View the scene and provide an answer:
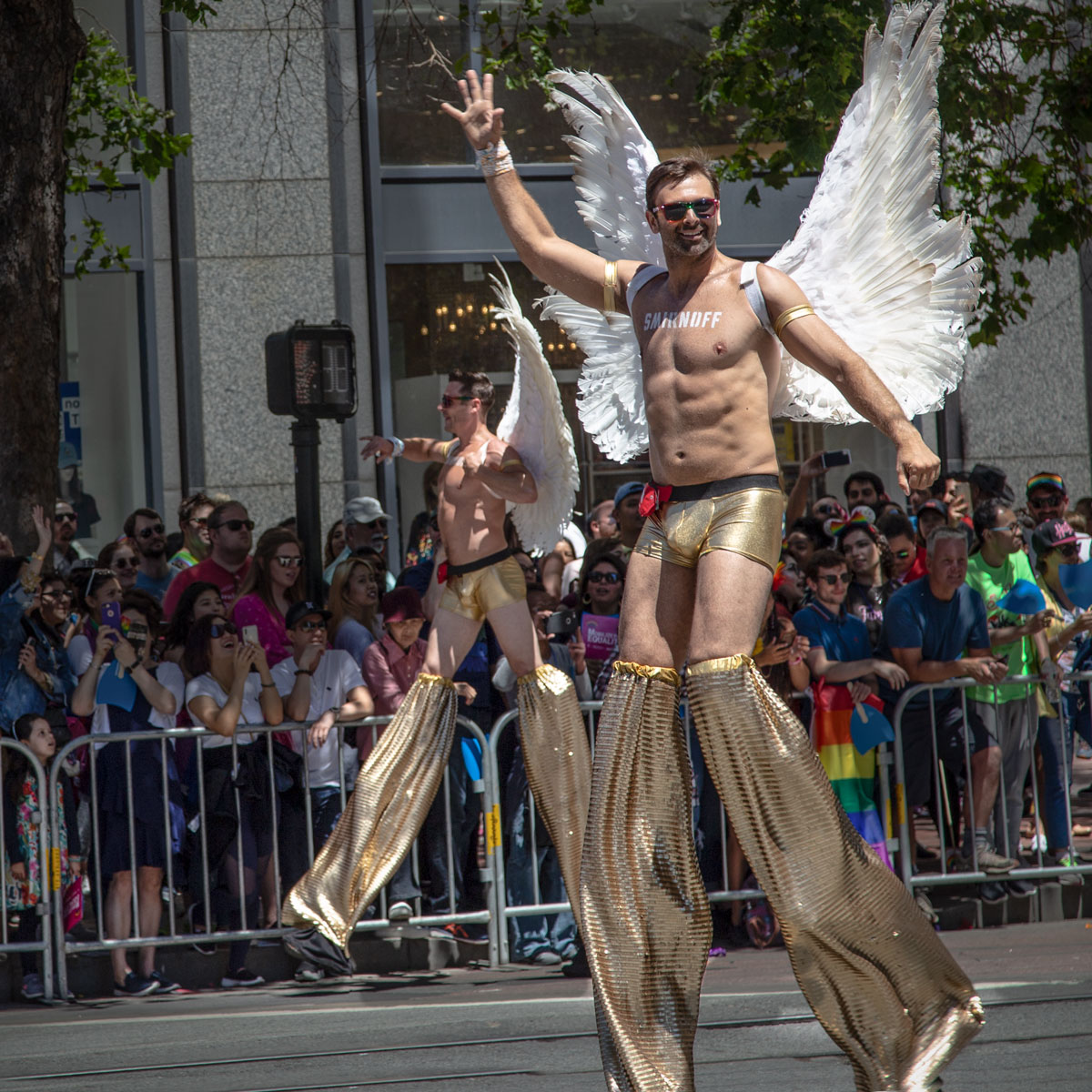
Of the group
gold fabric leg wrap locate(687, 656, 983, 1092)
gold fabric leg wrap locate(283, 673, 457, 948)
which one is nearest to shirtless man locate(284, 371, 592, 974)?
gold fabric leg wrap locate(283, 673, 457, 948)

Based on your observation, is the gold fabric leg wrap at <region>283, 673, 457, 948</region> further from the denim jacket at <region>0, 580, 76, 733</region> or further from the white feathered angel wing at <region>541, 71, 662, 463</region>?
the white feathered angel wing at <region>541, 71, 662, 463</region>

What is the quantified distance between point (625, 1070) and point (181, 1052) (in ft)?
7.04

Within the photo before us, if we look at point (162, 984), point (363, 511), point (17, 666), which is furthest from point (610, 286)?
point (363, 511)

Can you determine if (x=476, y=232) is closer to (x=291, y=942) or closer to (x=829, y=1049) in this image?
(x=291, y=942)

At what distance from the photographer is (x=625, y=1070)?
4.14 m

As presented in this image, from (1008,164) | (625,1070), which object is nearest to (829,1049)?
(625,1070)

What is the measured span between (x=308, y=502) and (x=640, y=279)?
445cm

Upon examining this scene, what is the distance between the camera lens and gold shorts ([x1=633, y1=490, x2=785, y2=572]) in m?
4.35

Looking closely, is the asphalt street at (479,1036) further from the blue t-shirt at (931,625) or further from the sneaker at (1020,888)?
the blue t-shirt at (931,625)

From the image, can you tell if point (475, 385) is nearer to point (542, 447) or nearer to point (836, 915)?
point (542, 447)

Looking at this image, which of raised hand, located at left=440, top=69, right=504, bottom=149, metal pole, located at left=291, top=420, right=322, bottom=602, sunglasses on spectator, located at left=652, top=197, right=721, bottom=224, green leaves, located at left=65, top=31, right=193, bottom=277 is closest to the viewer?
sunglasses on spectator, located at left=652, top=197, right=721, bottom=224

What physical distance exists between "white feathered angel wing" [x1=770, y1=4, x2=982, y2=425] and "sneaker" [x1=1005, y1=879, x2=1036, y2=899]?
12.2ft

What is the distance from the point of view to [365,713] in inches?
301

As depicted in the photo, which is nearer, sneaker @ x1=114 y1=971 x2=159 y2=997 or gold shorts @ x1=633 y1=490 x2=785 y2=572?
gold shorts @ x1=633 y1=490 x2=785 y2=572
